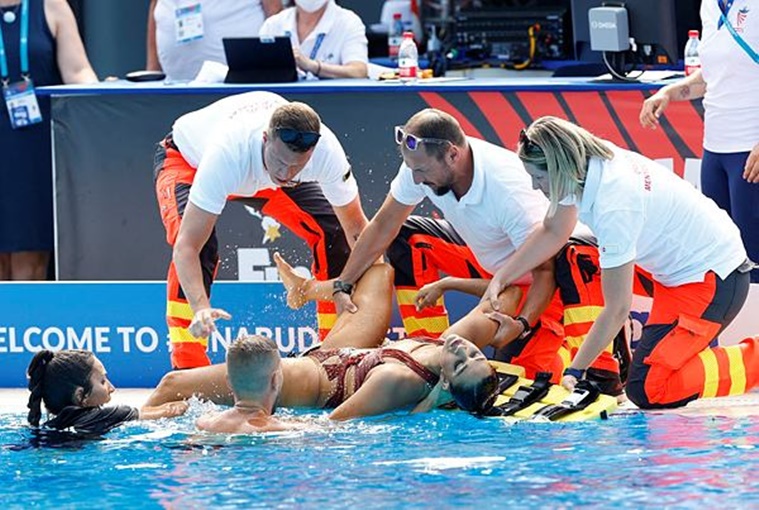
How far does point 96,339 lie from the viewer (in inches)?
316

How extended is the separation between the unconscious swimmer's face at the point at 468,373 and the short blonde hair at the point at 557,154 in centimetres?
67

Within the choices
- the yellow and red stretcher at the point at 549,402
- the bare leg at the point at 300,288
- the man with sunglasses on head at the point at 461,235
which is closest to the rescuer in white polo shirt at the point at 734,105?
the man with sunglasses on head at the point at 461,235

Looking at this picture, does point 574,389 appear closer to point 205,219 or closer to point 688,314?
point 688,314

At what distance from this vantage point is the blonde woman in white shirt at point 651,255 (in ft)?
21.4

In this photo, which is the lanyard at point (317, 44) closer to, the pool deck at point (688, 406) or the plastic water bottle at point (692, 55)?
the plastic water bottle at point (692, 55)

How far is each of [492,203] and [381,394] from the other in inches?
39.1

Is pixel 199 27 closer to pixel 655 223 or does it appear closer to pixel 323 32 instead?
pixel 323 32

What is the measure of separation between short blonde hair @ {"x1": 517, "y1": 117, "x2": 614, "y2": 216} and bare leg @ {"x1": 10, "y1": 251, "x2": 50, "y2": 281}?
11.9 feet

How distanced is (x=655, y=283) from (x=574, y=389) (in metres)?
0.67

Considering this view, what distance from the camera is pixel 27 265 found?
9.27m

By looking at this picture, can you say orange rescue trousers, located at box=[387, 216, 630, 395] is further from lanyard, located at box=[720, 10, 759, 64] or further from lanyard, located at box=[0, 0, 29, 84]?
lanyard, located at box=[0, 0, 29, 84]

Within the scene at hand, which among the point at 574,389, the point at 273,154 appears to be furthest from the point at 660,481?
the point at 273,154

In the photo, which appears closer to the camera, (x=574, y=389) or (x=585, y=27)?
(x=574, y=389)

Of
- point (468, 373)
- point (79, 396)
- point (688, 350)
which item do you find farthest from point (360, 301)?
point (79, 396)
